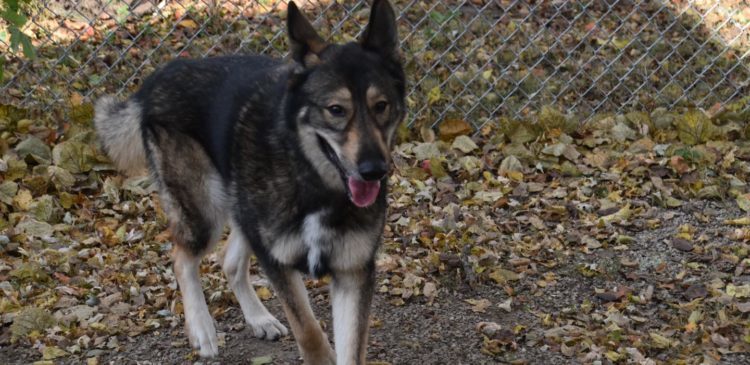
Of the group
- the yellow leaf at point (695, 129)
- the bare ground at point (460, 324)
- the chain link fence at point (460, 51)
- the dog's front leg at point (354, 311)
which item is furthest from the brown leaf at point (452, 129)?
the dog's front leg at point (354, 311)

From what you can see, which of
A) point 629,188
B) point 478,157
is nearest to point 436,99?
point 478,157

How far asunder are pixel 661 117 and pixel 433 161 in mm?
1546

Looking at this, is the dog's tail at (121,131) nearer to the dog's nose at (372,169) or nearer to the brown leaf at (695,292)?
the dog's nose at (372,169)

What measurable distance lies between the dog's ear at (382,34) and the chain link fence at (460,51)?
2.55m

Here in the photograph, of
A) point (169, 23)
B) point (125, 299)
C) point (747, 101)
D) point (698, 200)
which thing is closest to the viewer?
point (125, 299)

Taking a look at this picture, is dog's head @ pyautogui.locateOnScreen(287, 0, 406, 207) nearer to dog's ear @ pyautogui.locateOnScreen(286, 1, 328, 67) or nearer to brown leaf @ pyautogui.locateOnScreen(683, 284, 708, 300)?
dog's ear @ pyautogui.locateOnScreen(286, 1, 328, 67)

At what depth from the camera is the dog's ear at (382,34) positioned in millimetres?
3441

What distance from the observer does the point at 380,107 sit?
3346 mm

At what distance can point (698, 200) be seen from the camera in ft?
17.3

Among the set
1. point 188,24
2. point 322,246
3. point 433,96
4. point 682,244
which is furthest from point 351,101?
point 188,24

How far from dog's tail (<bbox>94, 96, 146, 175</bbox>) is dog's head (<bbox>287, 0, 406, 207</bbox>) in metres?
1.08

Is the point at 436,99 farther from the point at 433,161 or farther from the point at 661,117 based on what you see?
the point at 661,117

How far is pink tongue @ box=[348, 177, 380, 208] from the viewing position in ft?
11.0

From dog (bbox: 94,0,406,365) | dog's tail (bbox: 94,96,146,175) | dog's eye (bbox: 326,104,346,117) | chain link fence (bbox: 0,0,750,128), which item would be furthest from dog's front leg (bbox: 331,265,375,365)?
chain link fence (bbox: 0,0,750,128)
